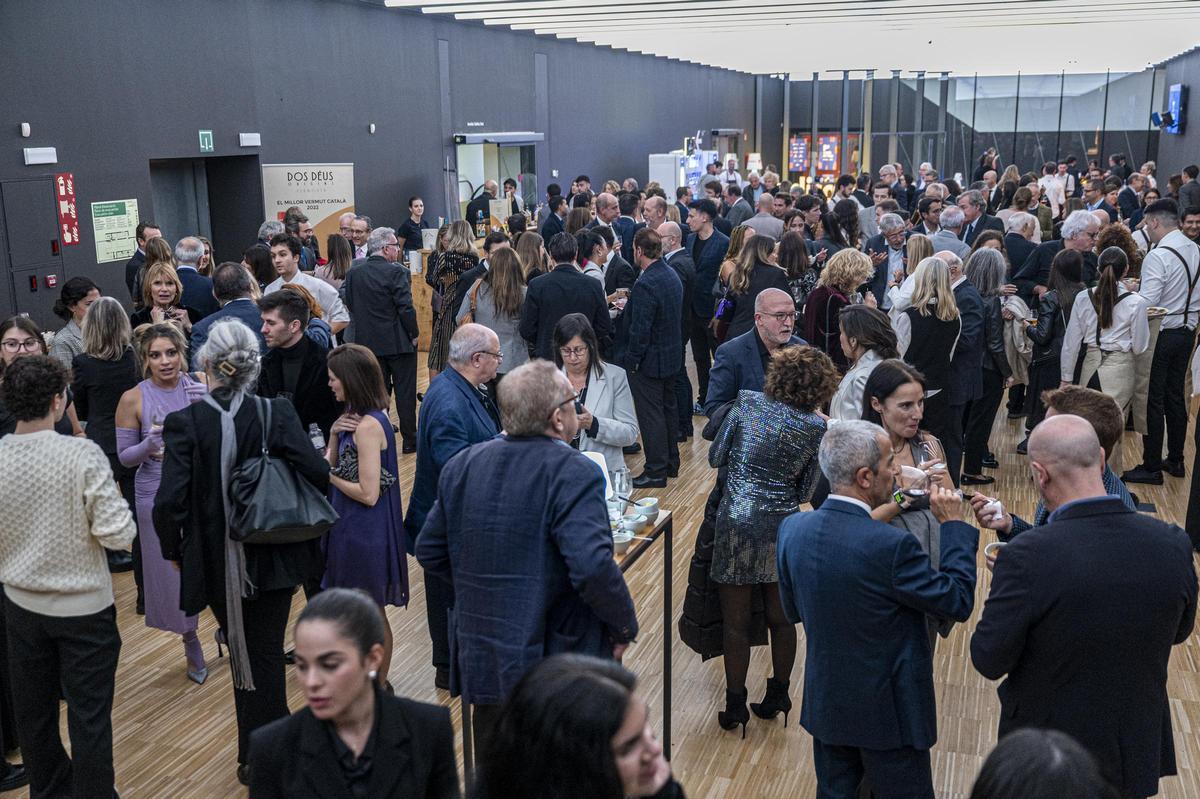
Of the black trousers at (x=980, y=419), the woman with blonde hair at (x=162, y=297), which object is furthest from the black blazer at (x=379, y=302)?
the black trousers at (x=980, y=419)

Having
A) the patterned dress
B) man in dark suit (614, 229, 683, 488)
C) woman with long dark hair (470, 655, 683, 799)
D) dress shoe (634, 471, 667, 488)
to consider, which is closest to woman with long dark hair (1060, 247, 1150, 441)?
man in dark suit (614, 229, 683, 488)

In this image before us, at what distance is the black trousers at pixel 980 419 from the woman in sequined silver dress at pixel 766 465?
3.38 metres

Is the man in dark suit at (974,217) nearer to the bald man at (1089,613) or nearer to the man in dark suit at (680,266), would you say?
the man in dark suit at (680,266)

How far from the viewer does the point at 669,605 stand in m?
4.05

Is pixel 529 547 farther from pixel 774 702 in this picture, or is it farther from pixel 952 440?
pixel 952 440

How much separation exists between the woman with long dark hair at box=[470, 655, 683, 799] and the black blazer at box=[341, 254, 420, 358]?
221 inches

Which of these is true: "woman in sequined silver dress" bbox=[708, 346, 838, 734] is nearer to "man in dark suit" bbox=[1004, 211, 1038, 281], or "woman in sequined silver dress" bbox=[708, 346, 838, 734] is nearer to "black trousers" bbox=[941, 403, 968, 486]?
"black trousers" bbox=[941, 403, 968, 486]

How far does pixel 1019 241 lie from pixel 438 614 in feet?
18.8

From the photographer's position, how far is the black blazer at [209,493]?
3422 millimetres

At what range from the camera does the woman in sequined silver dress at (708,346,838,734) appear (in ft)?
12.1

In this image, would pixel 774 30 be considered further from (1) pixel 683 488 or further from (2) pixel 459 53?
(1) pixel 683 488

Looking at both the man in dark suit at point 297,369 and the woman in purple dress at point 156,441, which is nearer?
the woman in purple dress at point 156,441

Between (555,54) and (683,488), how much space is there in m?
11.8

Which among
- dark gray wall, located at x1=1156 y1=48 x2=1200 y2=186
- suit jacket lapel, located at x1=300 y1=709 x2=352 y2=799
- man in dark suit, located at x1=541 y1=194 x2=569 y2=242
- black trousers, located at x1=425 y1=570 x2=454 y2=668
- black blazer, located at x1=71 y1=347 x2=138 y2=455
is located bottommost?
black trousers, located at x1=425 y1=570 x2=454 y2=668
